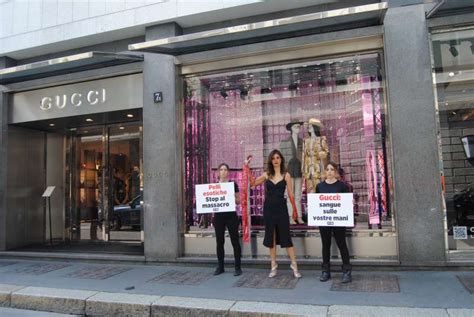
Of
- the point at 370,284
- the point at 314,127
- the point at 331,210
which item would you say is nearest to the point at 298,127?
the point at 314,127

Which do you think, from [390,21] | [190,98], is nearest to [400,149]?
[390,21]

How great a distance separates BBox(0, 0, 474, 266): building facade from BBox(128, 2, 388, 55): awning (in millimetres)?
35

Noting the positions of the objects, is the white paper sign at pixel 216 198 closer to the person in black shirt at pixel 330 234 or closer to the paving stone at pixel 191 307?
the person in black shirt at pixel 330 234

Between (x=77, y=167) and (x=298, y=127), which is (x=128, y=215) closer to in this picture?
(x=77, y=167)

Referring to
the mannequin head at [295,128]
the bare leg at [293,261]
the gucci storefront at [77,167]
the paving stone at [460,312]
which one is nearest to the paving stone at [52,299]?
the gucci storefront at [77,167]

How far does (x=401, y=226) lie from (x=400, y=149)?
1249 mm

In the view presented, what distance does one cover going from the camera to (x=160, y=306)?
5379mm

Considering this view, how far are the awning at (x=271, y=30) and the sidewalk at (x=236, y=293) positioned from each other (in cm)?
396

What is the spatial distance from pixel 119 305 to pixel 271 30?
4877 mm

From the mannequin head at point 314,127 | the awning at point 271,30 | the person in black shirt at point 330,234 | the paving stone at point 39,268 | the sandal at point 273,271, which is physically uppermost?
the awning at point 271,30

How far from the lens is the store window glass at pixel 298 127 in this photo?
7688mm

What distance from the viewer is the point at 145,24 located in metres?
8.44

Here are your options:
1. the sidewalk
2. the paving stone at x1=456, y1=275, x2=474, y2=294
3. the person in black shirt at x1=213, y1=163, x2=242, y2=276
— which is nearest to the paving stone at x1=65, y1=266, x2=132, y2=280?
the sidewalk

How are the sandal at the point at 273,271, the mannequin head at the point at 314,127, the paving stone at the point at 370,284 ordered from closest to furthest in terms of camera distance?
the paving stone at the point at 370,284 < the sandal at the point at 273,271 < the mannequin head at the point at 314,127
